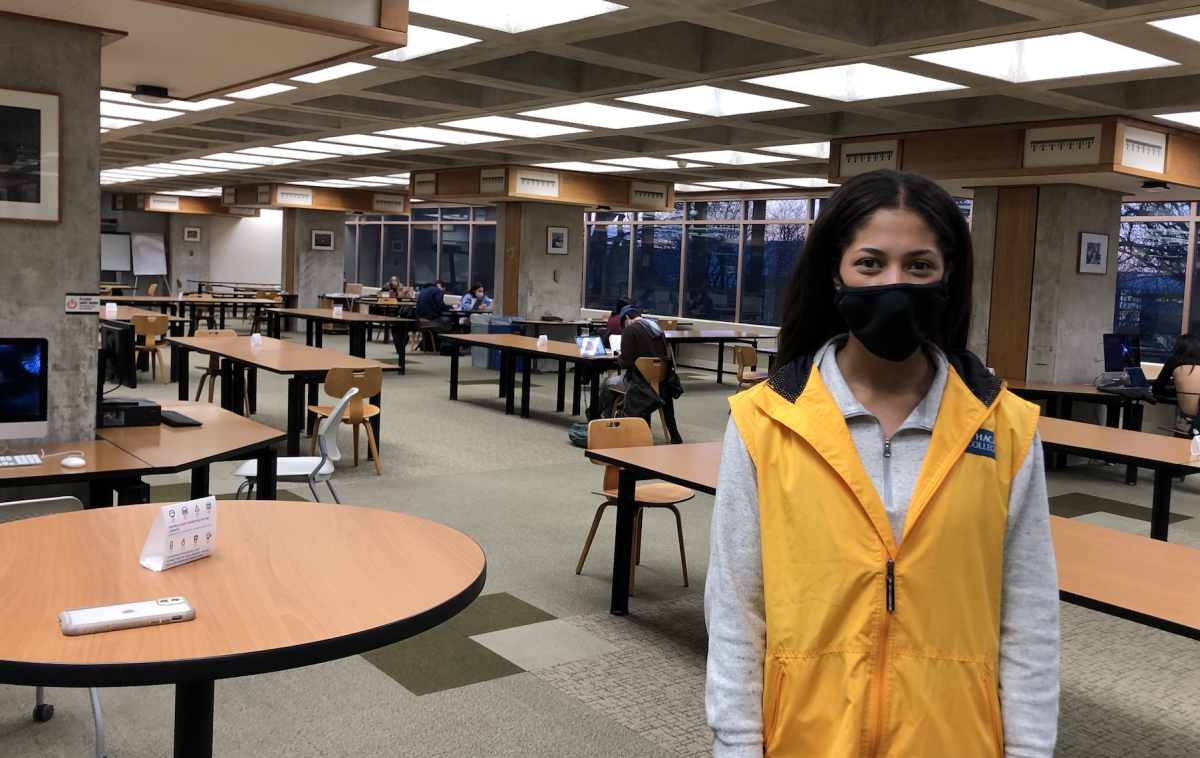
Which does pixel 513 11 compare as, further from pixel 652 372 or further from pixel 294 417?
pixel 652 372

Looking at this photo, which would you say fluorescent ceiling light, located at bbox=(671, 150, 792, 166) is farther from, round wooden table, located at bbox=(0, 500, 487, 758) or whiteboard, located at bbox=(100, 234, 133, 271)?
whiteboard, located at bbox=(100, 234, 133, 271)

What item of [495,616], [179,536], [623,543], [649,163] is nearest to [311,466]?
[495,616]

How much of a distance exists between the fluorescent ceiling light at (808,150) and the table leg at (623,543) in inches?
249

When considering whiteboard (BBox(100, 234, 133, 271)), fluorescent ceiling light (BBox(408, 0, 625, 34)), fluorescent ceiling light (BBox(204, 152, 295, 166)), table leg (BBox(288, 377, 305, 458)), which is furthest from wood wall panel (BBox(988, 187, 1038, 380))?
whiteboard (BBox(100, 234, 133, 271))

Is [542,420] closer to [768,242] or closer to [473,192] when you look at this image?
[473,192]

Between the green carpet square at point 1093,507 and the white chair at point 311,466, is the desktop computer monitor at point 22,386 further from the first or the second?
the green carpet square at point 1093,507

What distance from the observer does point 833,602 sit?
53.3 inches

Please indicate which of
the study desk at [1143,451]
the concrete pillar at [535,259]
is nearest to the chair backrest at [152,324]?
the concrete pillar at [535,259]

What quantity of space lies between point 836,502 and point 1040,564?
309 mm

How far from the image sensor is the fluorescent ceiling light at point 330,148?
37.6 feet

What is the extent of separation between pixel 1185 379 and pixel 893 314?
8454 millimetres

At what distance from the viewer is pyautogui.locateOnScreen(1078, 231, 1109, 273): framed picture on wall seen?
8.98 metres

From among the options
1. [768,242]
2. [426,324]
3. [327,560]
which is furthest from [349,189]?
[327,560]

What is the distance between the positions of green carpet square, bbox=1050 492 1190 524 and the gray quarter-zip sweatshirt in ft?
20.0
